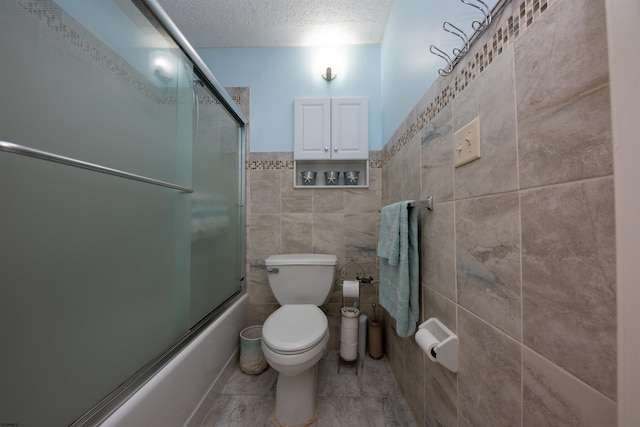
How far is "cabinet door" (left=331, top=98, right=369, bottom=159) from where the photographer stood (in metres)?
1.65

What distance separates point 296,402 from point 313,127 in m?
1.61

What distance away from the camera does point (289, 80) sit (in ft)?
5.76

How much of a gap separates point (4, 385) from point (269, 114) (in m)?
1.73

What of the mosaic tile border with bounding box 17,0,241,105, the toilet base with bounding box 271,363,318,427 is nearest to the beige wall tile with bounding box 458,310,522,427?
the toilet base with bounding box 271,363,318,427

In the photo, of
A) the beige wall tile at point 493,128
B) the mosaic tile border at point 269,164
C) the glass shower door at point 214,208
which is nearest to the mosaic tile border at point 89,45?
the glass shower door at point 214,208

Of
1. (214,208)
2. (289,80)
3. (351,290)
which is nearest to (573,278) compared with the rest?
(351,290)

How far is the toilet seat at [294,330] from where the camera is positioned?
97cm

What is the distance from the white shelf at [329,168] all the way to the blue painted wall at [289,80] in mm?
158

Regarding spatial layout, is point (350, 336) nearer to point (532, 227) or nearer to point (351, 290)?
point (351, 290)

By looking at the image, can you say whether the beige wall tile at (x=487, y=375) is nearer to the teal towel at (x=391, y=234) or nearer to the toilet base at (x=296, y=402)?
the teal towel at (x=391, y=234)

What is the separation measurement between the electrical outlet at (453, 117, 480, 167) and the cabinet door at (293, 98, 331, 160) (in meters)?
1.03

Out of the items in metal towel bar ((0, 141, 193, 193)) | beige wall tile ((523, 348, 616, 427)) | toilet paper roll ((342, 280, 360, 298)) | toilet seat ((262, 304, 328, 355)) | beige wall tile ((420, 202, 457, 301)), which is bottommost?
toilet seat ((262, 304, 328, 355))

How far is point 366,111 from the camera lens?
1.64 meters

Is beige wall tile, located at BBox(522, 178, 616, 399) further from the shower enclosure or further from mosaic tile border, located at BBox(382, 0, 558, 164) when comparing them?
the shower enclosure
